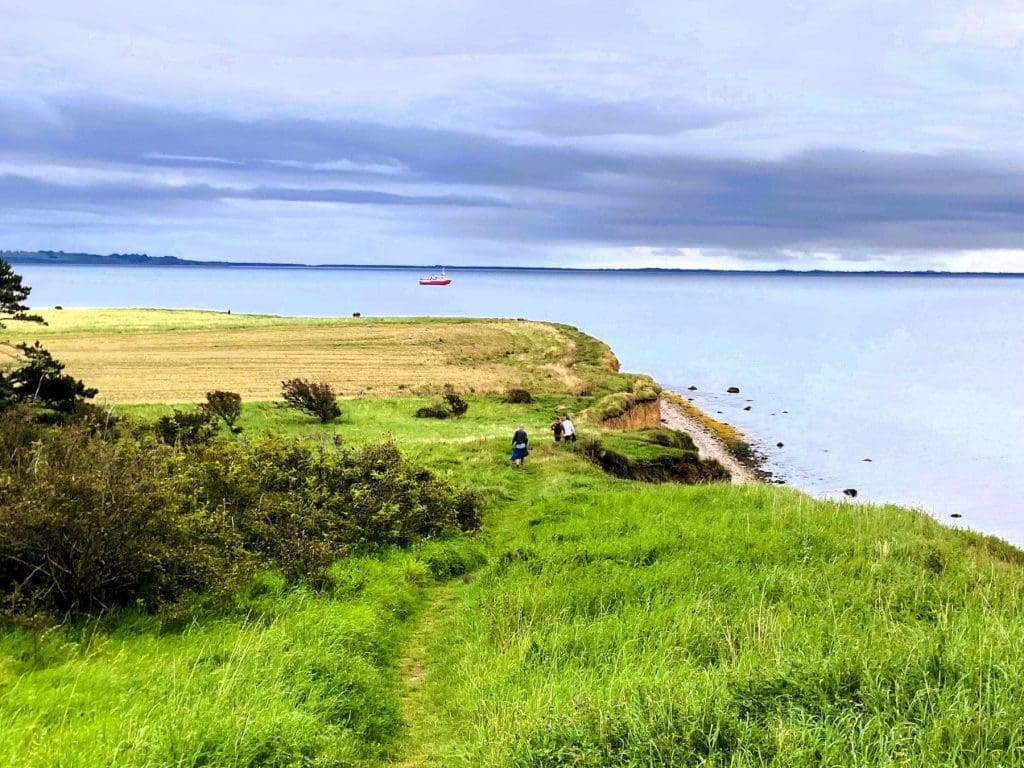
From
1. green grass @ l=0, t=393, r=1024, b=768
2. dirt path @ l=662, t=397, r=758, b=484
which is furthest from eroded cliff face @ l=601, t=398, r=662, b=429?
green grass @ l=0, t=393, r=1024, b=768

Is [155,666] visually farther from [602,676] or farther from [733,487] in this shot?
[733,487]

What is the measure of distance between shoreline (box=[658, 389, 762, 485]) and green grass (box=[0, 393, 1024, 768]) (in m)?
20.5

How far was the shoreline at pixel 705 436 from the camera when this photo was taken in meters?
38.1

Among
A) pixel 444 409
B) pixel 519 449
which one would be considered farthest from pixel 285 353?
pixel 519 449

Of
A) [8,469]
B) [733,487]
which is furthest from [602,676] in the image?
[733,487]

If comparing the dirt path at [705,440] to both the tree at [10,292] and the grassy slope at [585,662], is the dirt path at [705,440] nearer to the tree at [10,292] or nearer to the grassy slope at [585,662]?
the grassy slope at [585,662]

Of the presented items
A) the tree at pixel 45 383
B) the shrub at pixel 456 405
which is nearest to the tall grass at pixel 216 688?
the tree at pixel 45 383

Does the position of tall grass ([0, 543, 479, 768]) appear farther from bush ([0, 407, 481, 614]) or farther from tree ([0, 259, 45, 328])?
tree ([0, 259, 45, 328])

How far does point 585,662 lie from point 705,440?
38.6m

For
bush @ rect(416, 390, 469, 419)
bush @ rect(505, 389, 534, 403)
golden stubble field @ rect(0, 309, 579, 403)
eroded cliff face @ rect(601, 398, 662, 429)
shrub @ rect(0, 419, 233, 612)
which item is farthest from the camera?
golden stubble field @ rect(0, 309, 579, 403)

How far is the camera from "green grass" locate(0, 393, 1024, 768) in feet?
20.8

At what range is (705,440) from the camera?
46.1 meters

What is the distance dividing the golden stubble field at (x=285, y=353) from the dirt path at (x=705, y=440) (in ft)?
25.7

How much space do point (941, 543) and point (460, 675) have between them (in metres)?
10.6
